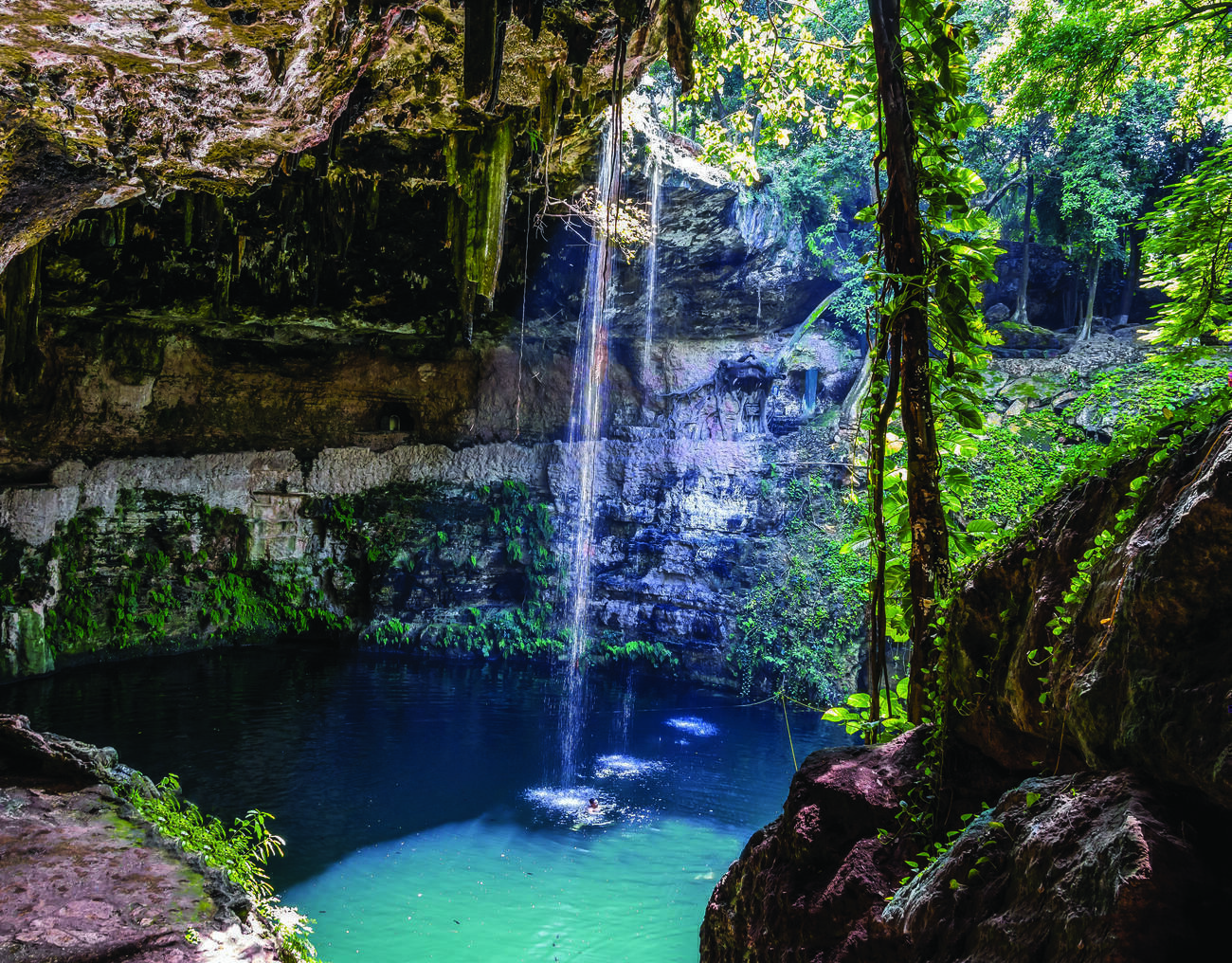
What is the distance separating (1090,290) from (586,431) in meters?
10.3

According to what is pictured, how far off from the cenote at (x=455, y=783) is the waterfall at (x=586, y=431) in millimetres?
1087

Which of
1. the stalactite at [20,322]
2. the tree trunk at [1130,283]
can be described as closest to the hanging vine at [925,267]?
the stalactite at [20,322]

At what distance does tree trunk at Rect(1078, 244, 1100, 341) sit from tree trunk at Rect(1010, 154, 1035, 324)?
1.03 meters

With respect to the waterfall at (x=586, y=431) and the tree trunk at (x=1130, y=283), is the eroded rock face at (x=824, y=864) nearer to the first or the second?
the waterfall at (x=586, y=431)

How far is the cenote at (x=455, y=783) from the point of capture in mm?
5309

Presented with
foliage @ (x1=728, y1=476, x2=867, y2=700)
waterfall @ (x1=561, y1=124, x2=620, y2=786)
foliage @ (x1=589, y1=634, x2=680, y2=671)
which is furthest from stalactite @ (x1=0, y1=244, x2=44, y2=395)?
foliage @ (x1=728, y1=476, x2=867, y2=700)

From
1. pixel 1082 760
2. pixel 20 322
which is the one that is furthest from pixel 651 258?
pixel 1082 760

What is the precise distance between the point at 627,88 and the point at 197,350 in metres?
10.0

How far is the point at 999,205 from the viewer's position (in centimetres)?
1559

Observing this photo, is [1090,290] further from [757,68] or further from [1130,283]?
[757,68]

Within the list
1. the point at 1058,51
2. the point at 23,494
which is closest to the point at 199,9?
the point at 1058,51

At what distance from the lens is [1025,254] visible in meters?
14.2

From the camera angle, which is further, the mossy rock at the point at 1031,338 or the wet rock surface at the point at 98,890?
the mossy rock at the point at 1031,338

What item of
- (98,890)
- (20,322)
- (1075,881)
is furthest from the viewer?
(20,322)
